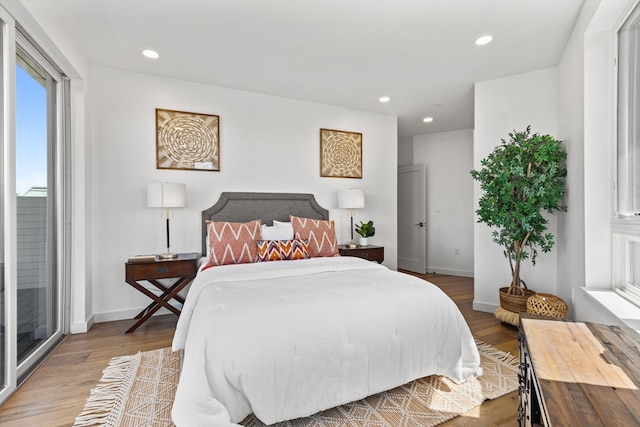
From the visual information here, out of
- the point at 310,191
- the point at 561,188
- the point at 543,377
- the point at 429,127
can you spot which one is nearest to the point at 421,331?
the point at 543,377

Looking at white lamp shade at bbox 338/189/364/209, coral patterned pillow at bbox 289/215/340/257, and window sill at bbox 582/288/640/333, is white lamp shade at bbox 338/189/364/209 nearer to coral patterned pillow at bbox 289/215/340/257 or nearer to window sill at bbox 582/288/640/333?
coral patterned pillow at bbox 289/215/340/257

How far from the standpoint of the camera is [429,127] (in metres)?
5.52

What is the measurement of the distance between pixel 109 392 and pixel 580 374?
2.48 meters

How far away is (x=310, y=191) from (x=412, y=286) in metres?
2.40

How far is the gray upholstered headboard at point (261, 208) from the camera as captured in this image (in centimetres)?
373

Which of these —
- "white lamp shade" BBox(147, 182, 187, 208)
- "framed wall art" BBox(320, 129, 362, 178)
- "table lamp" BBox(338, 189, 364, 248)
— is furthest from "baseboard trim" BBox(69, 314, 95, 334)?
"framed wall art" BBox(320, 129, 362, 178)

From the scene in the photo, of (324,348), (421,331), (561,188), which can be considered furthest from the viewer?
(561,188)

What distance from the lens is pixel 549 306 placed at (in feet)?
8.74

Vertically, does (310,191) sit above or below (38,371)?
above

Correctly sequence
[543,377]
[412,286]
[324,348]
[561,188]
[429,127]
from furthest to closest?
[429,127] → [561,188] → [412,286] → [324,348] → [543,377]

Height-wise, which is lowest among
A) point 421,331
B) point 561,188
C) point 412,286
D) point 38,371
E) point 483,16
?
point 38,371

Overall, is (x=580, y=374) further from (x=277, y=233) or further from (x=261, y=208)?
(x=261, y=208)

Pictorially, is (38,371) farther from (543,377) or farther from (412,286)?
(543,377)

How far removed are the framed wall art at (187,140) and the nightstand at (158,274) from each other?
1.06 meters
